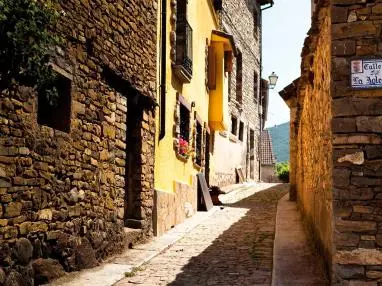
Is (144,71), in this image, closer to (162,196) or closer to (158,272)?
(162,196)

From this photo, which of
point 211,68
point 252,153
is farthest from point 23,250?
point 252,153

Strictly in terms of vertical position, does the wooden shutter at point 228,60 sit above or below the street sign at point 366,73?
above

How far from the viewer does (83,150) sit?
21.0ft

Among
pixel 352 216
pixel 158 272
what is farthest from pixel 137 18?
pixel 352 216

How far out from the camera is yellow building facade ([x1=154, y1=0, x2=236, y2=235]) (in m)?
9.64

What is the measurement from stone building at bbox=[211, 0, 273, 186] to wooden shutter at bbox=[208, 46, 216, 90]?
8.97 feet

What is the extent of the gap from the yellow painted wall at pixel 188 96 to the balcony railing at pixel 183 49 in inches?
7.7

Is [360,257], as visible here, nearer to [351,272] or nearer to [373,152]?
[351,272]

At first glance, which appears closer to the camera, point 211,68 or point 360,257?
point 360,257

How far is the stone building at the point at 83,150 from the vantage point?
16.2 ft

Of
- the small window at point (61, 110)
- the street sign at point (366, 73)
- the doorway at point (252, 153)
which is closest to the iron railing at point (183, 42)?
the small window at point (61, 110)

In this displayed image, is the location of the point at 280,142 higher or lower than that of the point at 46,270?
higher

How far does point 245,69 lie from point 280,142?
61.2 metres

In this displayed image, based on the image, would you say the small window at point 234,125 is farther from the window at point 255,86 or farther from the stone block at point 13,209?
the stone block at point 13,209
